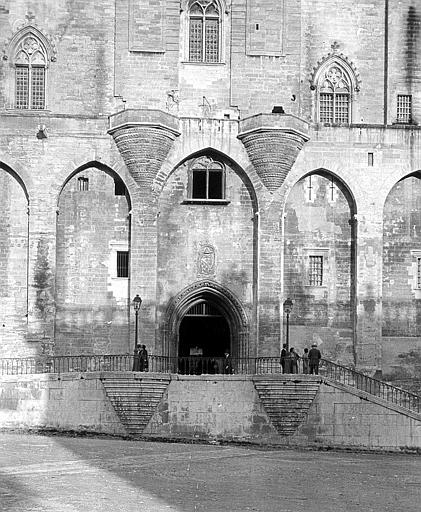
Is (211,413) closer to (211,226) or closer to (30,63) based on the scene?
(211,226)

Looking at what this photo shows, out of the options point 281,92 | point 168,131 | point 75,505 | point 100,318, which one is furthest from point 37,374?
point 75,505

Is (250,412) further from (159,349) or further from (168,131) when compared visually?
(168,131)

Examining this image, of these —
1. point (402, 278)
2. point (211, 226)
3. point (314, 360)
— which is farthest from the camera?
point (402, 278)

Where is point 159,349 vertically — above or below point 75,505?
above

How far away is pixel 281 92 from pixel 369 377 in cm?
1114

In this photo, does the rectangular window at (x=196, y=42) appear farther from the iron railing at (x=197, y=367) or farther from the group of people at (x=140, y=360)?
the group of people at (x=140, y=360)

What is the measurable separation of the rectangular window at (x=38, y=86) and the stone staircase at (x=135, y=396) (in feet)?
39.9

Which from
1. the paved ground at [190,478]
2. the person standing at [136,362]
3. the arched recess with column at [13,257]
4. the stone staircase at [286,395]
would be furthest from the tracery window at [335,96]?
the paved ground at [190,478]

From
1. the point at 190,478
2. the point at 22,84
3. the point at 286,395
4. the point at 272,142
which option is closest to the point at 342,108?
the point at 272,142

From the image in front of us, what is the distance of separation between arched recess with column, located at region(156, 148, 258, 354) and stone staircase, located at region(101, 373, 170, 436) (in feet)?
21.9

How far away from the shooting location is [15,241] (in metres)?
57.8

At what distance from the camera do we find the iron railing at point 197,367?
2210 inches

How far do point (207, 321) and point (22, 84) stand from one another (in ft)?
36.3

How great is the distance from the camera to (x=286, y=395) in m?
52.4
